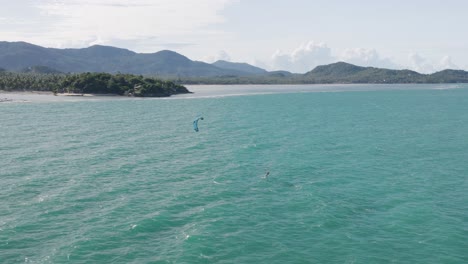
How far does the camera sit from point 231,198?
4850cm

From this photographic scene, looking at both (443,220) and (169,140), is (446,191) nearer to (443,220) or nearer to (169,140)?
(443,220)

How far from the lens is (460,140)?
86562 millimetres

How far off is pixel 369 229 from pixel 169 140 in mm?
52688

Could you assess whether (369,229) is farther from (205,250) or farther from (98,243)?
(98,243)

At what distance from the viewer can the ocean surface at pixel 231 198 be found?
118ft

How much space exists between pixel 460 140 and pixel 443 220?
50.7 m

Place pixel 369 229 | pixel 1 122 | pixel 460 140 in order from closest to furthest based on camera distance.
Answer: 1. pixel 369 229
2. pixel 460 140
3. pixel 1 122

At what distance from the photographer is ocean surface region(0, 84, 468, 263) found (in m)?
36.0

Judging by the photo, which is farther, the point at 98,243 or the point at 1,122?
the point at 1,122

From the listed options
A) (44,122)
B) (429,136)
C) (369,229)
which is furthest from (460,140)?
(44,122)

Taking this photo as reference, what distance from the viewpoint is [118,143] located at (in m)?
80.9

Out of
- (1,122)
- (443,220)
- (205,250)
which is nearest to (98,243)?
(205,250)

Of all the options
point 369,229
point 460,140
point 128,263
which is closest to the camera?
point 128,263

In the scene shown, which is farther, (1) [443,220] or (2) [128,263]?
(1) [443,220]
